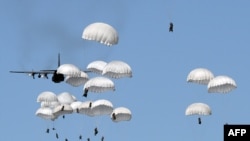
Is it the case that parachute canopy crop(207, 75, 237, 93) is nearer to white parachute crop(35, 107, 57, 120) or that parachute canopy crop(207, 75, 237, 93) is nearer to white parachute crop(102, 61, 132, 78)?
white parachute crop(102, 61, 132, 78)

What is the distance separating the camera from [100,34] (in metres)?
91.4

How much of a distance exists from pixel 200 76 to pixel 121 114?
12846 millimetres

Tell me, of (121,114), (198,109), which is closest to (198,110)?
(198,109)

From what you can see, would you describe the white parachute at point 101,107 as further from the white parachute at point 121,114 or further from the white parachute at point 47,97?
the white parachute at point 47,97

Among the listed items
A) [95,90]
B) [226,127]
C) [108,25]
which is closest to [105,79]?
[95,90]

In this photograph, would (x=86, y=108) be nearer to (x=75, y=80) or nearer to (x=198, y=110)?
(x=75, y=80)

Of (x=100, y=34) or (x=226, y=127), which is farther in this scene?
(x=100, y=34)

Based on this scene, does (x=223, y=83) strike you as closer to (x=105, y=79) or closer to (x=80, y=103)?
(x=105, y=79)

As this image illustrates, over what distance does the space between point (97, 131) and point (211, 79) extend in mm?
16594

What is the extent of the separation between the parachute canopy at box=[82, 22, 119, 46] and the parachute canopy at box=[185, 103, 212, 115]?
714 inches

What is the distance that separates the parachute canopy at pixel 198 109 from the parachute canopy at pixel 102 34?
1813cm

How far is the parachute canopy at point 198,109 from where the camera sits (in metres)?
104

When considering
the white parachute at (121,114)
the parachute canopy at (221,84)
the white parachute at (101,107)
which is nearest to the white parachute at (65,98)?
the white parachute at (101,107)

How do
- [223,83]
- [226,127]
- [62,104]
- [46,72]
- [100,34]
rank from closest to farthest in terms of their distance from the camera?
[226,127] < [100,34] < [223,83] < [62,104] < [46,72]
